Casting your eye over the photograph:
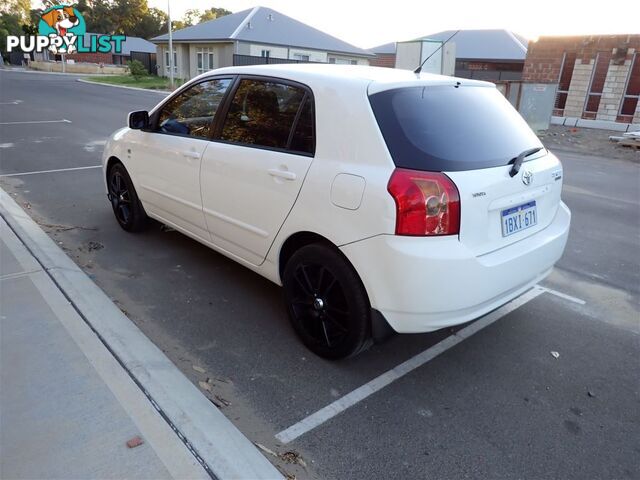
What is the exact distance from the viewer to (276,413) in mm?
2752

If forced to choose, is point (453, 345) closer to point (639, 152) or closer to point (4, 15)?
point (639, 152)

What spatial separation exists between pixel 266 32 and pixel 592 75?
25.6 meters

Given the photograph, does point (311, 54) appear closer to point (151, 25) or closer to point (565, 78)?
point (565, 78)

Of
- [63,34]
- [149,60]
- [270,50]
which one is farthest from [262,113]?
[63,34]

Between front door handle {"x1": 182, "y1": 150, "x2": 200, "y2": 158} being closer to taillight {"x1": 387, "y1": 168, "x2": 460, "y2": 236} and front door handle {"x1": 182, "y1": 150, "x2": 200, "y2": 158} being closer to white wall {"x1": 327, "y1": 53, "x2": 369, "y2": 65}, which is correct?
taillight {"x1": 387, "y1": 168, "x2": 460, "y2": 236}

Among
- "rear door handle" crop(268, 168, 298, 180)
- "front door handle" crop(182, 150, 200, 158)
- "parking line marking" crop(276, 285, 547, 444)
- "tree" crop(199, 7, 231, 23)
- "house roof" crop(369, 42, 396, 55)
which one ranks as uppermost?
"tree" crop(199, 7, 231, 23)

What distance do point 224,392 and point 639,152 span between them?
1519 cm

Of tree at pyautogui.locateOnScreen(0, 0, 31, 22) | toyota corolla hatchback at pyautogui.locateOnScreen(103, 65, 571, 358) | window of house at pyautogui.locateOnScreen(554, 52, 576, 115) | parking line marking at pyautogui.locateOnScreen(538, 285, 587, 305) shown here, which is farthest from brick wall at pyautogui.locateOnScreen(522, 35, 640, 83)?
tree at pyautogui.locateOnScreen(0, 0, 31, 22)

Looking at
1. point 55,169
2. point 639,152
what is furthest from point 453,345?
point 639,152

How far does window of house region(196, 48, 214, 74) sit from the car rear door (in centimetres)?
3806

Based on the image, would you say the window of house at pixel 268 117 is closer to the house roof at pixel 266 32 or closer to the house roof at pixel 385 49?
the house roof at pixel 266 32

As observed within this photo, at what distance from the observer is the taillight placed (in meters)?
2.58

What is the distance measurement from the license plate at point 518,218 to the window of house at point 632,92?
20.8m

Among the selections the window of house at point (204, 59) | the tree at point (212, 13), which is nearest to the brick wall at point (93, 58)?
the tree at point (212, 13)
